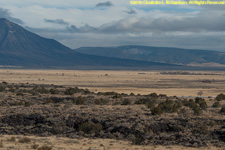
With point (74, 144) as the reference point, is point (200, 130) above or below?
above

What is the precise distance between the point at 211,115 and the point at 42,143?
15400 millimetres

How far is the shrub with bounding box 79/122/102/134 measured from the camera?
26.9 metres

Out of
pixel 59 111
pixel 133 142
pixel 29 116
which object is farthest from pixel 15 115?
pixel 133 142

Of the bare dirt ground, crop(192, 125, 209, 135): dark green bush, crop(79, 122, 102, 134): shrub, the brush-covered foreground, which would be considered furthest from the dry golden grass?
the bare dirt ground

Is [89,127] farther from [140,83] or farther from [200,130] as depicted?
[140,83]

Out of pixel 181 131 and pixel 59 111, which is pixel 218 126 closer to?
pixel 181 131

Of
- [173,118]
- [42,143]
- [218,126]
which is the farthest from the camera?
[173,118]

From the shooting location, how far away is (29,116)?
30.7 meters

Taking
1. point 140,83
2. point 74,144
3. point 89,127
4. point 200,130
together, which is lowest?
point 74,144

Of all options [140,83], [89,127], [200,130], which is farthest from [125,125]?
[140,83]

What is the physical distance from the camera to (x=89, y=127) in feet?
89.1

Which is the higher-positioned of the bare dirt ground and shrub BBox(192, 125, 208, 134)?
the bare dirt ground

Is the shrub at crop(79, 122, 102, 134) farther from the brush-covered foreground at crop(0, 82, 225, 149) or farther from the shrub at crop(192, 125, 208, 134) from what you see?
the shrub at crop(192, 125, 208, 134)

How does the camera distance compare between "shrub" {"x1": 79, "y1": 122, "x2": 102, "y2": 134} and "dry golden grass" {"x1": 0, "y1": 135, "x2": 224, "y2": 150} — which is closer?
"dry golden grass" {"x1": 0, "y1": 135, "x2": 224, "y2": 150}
